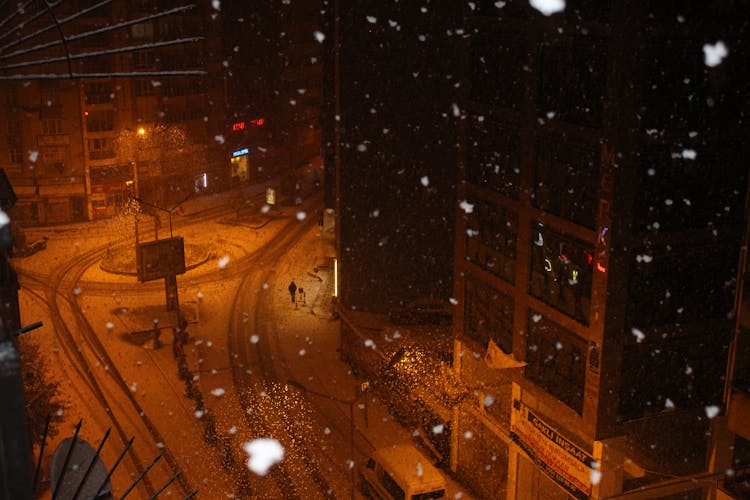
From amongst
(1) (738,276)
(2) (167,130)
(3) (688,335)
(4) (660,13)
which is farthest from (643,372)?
(2) (167,130)

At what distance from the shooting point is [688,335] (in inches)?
722

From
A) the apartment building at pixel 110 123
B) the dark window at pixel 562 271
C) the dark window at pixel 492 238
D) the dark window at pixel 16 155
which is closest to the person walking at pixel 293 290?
the dark window at pixel 492 238

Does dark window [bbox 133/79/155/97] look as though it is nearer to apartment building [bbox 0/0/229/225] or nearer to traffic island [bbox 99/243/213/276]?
apartment building [bbox 0/0/229/225]

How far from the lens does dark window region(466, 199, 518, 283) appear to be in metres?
20.9

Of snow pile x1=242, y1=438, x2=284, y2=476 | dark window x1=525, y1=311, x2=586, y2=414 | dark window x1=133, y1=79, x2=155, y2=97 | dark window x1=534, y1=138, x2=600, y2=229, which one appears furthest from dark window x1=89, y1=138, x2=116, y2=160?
dark window x1=534, y1=138, x2=600, y2=229

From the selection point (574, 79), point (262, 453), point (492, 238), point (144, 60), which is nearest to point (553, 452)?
point (492, 238)

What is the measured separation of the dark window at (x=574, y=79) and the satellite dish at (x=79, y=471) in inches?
578

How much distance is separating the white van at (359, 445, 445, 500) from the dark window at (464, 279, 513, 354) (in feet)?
11.7

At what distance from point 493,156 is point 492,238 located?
2083 millimetres

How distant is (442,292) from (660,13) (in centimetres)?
1864

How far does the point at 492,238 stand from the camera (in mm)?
21750

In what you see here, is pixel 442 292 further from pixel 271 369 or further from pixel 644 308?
pixel 644 308

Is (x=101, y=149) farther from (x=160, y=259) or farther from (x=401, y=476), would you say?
(x=401, y=476)

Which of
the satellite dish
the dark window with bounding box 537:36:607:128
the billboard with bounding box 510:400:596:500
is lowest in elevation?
the billboard with bounding box 510:400:596:500
